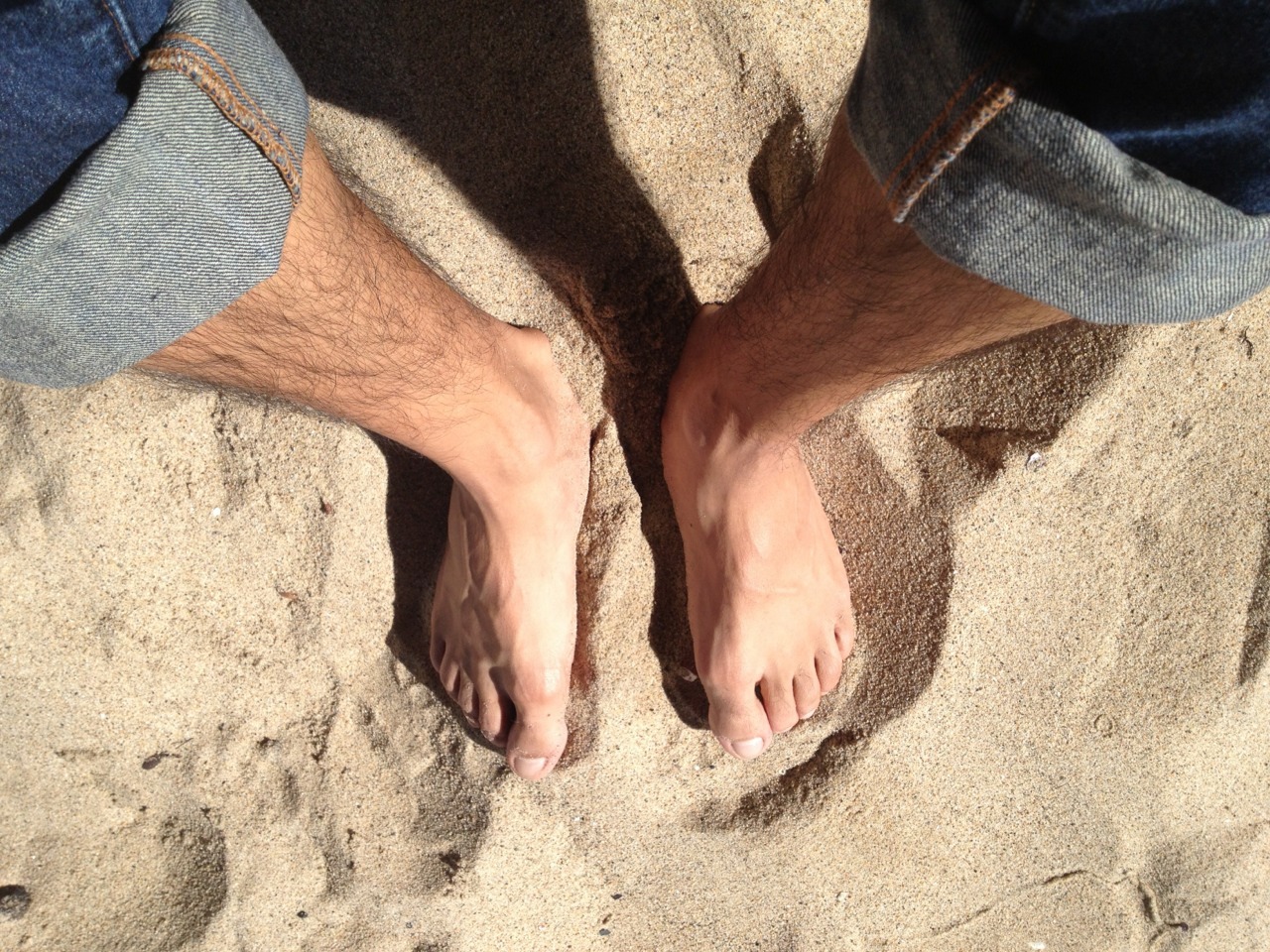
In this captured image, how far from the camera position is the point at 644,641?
1.41m

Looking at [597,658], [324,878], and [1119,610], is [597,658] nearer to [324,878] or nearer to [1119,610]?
[324,878]

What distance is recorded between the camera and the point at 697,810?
4.62 feet

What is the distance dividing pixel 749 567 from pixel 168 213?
0.95 meters

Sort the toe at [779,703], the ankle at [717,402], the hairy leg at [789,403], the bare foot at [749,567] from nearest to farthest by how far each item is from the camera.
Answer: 1. the hairy leg at [789,403]
2. the ankle at [717,402]
3. the bare foot at [749,567]
4. the toe at [779,703]

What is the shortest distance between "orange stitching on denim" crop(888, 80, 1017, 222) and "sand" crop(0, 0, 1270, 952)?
773 millimetres

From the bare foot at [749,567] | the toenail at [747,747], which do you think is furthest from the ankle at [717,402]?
the toenail at [747,747]

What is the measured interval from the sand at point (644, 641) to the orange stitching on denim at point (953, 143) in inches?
30.4

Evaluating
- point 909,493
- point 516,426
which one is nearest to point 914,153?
point 516,426

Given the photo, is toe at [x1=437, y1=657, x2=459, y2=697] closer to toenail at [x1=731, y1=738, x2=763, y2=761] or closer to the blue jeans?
toenail at [x1=731, y1=738, x2=763, y2=761]

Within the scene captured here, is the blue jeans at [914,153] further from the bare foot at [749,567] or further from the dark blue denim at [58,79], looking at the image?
the bare foot at [749,567]

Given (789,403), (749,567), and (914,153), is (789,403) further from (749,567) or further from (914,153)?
(914,153)

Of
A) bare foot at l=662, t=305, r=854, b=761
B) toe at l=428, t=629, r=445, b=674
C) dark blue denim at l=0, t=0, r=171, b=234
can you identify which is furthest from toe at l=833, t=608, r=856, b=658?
dark blue denim at l=0, t=0, r=171, b=234

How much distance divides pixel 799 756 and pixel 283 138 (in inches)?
47.6

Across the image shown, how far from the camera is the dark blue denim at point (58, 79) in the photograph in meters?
0.56
